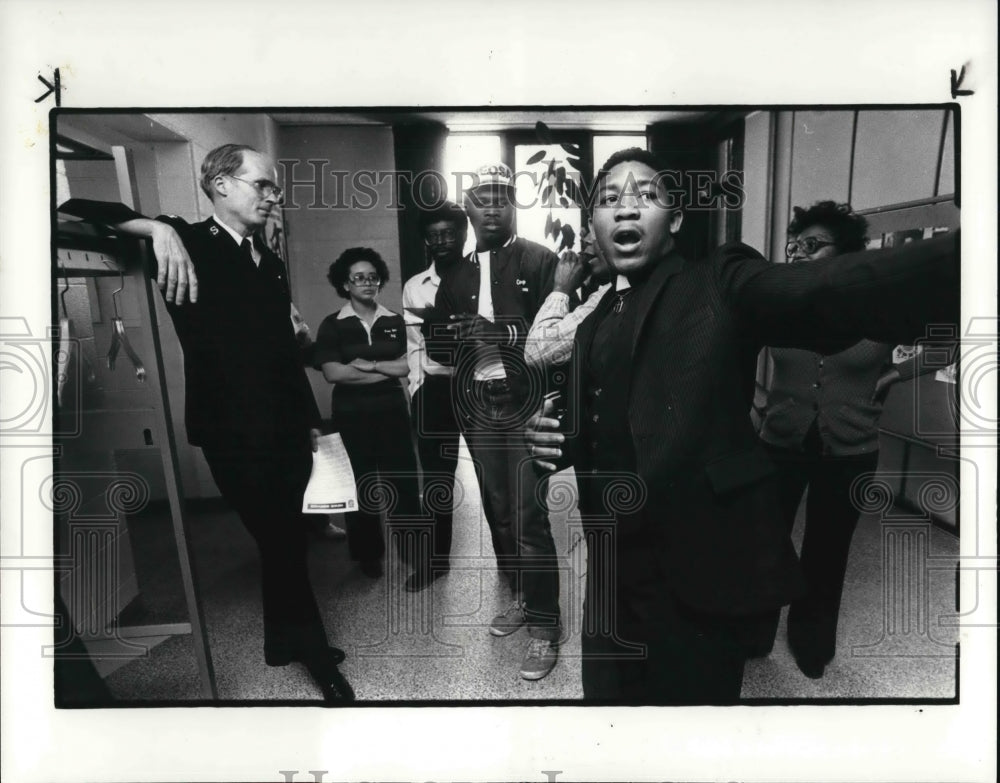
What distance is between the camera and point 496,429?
1777 mm

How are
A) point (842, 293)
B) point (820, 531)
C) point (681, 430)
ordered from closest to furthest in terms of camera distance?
point (842, 293) < point (681, 430) < point (820, 531)

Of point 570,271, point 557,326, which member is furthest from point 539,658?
point 570,271

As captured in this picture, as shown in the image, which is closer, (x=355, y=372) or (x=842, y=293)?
(x=842, y=293)

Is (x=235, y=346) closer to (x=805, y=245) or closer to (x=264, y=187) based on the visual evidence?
(x=264, y=187)

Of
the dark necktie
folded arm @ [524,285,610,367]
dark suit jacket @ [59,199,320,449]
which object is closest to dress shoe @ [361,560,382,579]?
dark suit jacket @ [59,199,320,449]

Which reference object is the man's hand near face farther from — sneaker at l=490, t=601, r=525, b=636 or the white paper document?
sneaker at l=490, t=601, r=525, b=636

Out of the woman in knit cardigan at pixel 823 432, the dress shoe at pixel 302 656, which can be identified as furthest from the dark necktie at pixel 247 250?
the woman in knit cardigan at pixel 823 432

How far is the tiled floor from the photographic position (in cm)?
179

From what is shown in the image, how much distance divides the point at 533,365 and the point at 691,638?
798 mm

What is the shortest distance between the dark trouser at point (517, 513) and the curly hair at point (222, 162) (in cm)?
84

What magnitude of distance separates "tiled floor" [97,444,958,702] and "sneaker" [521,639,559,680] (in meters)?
0.02

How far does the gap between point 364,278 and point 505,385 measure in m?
0.45

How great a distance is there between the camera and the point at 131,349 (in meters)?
1.77

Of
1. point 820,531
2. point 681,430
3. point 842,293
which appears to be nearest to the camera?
point 842,293
